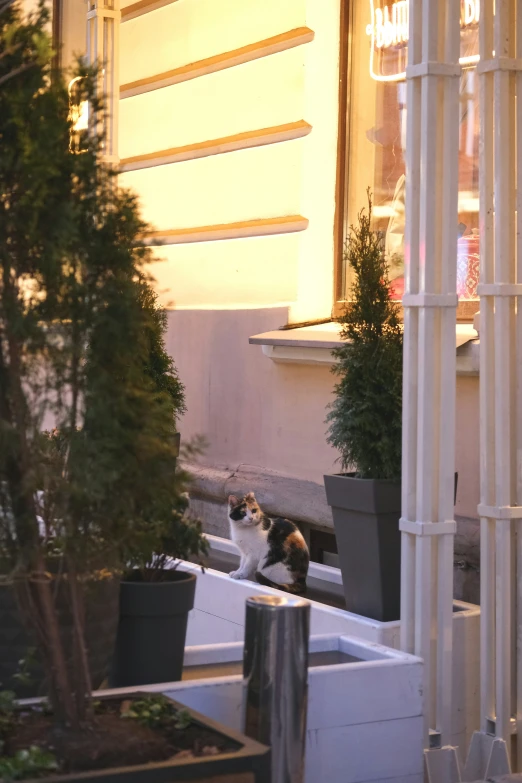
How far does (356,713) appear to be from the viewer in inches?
131

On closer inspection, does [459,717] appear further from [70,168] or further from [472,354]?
[70,168]

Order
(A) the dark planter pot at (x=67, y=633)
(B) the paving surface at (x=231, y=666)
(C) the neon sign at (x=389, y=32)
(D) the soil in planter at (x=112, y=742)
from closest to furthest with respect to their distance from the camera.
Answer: (D) the soil in planter at (x=112, y=742) → (A) the dark planter pot at (x=67, y=633) → (B) the paving surface at (x=231, y=666) → (C) the neon sign at (x=389, y=32)

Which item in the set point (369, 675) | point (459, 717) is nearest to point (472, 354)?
point (459, 717)

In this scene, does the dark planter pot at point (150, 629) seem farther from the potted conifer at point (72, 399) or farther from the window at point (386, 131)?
the window at point (386, 131)

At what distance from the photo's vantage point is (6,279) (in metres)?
2.54

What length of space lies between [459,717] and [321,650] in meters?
0.76

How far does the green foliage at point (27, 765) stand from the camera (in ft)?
7.77

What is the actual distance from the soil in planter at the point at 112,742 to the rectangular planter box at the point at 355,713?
42cm

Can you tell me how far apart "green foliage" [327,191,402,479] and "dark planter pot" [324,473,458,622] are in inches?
4.1

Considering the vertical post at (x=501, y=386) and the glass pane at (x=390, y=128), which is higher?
A: the glass pane at (x=390, y=128)

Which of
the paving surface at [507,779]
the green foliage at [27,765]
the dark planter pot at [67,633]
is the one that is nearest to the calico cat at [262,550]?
the paving surface at [507,779]

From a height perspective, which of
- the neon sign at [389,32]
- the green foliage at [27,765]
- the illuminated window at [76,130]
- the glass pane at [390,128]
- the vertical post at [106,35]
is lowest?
the green foliage at [27,765]

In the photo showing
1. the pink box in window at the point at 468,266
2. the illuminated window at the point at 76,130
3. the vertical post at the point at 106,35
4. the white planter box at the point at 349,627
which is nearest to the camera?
the illuminated window at the point at 76,130

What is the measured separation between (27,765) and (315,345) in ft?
11.0
